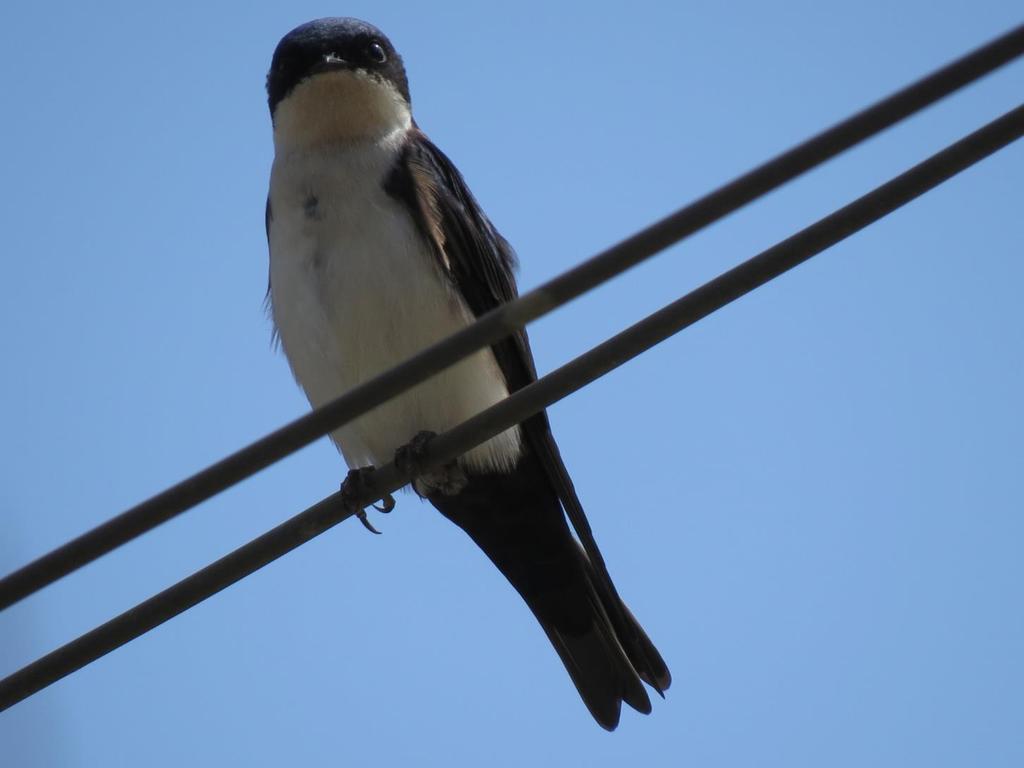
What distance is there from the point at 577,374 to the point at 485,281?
2.62 metres

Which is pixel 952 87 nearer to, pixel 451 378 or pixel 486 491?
pixel 451 378

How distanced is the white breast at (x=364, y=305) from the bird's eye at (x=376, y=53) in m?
0.82

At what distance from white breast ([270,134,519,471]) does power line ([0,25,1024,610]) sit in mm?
2616

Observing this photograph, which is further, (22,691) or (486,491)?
(486,491)

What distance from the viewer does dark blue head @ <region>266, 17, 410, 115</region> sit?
6488 millimetres

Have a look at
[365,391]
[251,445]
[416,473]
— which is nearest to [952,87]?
[365,391]

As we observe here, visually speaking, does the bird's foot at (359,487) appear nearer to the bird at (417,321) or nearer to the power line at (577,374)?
the bird at (417,321)

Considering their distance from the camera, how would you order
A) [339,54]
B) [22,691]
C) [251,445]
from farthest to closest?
[339,54], [22,691], [251,445]

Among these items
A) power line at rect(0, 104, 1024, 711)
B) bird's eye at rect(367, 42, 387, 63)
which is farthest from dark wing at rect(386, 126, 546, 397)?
power line at rect(0, 104, 1024, 711)

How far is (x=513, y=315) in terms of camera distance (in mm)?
2871

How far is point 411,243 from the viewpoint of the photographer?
18.7 ft

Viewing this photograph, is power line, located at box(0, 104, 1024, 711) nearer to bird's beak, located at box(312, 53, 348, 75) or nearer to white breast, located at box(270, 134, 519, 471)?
white breast, located at box(270, 134, 519, 471)

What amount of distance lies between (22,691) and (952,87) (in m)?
2.44

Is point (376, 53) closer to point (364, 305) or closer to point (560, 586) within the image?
point (364, 305)
